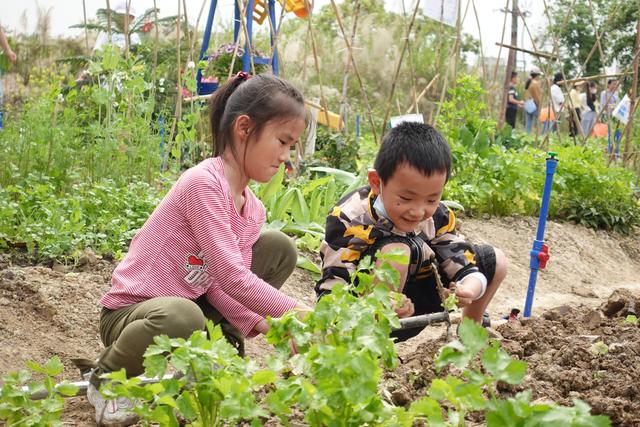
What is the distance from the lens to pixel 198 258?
8.51 feet

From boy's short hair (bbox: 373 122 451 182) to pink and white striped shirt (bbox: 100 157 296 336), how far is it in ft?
1.60

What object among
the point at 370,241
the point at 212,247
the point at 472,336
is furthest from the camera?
the point at 370,241

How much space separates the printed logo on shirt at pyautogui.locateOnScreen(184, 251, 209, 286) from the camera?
2.58 m

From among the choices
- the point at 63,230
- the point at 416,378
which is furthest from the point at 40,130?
the point at 416,378

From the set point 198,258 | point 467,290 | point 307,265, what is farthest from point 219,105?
point 307,265

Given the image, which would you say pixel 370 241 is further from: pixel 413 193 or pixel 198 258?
pixel 198 258

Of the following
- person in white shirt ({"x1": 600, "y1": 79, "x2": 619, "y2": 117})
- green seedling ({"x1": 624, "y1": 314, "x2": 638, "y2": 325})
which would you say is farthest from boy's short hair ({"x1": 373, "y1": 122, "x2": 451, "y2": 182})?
person in white shirt ({"x1": 600, "y1": 79, "x2": 619, "y2": 117})

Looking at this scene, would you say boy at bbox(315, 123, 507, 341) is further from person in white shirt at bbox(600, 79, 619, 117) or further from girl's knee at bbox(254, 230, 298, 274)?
person in white shirt at bbox(600, 79, 619, 117)

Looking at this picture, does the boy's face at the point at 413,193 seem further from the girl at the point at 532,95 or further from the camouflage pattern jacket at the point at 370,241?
the girl at the point at 532,95

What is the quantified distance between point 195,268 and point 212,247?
166 mm

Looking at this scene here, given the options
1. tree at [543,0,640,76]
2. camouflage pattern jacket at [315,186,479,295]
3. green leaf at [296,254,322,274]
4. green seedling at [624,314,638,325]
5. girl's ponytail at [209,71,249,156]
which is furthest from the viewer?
tree at [543,0,640,76]

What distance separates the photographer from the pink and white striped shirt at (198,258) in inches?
95.9

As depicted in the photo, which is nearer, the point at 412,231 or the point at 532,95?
the point at 412,231

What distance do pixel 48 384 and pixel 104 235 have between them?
2.19 metres
